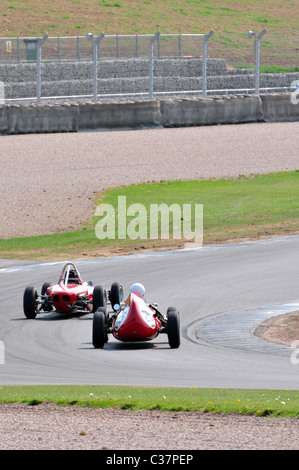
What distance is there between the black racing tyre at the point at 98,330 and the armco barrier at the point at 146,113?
1610cm

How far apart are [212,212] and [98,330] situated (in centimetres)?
1173

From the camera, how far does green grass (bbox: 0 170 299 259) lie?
20.5m

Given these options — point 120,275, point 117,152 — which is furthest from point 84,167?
point 120,275

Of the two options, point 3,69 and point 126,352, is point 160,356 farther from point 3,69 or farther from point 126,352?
point 3,69

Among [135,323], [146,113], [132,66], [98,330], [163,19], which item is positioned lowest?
[98,330]

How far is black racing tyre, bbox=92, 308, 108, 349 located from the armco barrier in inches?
634

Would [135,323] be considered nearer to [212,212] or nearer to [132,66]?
[212,212]

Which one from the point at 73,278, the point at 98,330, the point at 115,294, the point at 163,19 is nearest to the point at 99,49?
the point at 163,19

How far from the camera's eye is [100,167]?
1099 inches

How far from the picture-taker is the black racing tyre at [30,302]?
45.9 feet

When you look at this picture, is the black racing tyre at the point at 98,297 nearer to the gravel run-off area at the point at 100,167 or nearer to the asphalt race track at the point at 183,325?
the asphalt race track at the point at 183,325

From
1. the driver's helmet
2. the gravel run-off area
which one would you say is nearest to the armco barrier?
the gravel run-off area

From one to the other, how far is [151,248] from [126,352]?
8.06 metres

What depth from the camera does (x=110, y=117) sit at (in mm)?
29750
